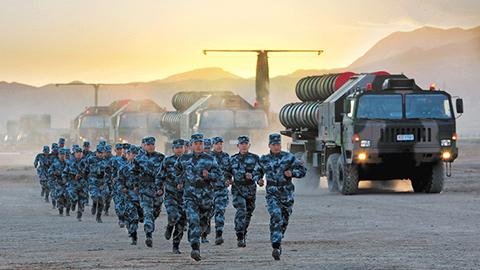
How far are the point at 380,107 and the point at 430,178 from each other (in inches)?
108

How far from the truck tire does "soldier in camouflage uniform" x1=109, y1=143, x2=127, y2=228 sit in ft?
36.4

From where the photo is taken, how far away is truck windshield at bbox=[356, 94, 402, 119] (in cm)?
3294

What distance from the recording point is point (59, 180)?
1200 inches

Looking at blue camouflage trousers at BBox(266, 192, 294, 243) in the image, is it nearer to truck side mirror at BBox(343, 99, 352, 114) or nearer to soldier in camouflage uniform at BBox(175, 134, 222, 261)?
soldier in camouflage uniform at BBox(175, 134, 222, 261)

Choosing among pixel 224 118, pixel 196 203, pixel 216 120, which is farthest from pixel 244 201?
pixel 224 118

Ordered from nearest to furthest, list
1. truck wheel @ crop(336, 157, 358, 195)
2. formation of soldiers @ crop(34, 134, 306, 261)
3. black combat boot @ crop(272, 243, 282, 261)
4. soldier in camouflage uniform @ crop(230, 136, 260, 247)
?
black combat boot @ crop(272, 243, 282, 261) → formation of soldiers @ crop(34, 134, 306, 261) → soldier in camouflage uniform @ crop(230, 136, 260, 247) → truck wheel @ crop(336, 157, 358, 195)

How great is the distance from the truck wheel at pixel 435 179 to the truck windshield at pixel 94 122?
129ft

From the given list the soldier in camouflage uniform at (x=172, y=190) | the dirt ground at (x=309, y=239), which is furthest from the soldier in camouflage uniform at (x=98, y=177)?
the soldier in camouflage uniform at (x=172, y=190)

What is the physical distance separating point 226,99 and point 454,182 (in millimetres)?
12729

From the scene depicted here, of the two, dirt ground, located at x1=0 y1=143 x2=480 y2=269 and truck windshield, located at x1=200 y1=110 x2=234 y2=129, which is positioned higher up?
truck windshield, located at x1=200 y1=110 x2=234 y2=129

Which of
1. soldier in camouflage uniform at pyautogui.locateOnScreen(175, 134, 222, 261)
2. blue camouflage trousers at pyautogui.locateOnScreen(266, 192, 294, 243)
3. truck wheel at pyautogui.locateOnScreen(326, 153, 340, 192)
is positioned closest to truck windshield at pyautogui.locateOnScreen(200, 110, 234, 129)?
truck wheel at pyautogui.locateOnScreen(326, 153, 340, 192)

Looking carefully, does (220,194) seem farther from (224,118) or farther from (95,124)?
(95,124)

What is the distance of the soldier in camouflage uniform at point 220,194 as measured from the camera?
66.3 feet

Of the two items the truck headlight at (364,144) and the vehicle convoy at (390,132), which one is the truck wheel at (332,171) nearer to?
the vehicle convoy at (390,132)
